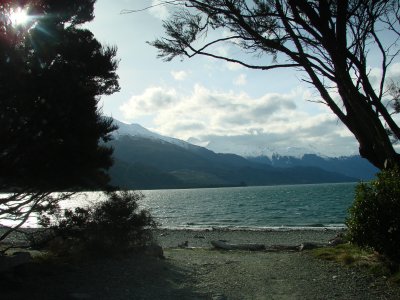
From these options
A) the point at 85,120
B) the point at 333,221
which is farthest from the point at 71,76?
the point at 333,221

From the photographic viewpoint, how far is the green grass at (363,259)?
8.02 metres

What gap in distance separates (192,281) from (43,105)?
5289mm

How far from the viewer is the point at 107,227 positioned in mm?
12359

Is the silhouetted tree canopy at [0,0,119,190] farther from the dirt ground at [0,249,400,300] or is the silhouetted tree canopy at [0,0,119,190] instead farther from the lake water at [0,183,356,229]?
the lake water at [0,183,356,229]

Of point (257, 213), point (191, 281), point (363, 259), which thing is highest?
point (363, 259)

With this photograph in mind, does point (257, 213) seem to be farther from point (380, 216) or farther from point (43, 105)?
point (43, 105)

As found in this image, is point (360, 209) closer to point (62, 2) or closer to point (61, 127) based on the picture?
point (61, 127)

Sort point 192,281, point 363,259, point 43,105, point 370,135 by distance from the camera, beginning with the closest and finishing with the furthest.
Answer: point 370,135, point 43,105, point 363,259, point 192,281

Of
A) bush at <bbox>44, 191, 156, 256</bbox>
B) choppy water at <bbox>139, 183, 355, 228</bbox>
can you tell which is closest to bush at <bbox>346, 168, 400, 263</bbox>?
bush at <bbox>44, 191, 156, 256</bbox>

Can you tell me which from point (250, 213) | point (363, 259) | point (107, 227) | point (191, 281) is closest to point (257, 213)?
point (250, 213)

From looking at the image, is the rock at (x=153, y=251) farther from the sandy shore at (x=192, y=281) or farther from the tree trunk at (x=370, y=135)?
the tree trunk at (x=370, y=135)

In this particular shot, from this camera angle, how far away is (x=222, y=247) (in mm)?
19844

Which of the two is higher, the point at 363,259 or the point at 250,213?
the point at 363,259

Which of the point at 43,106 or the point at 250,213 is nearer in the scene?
the point at 43,106
